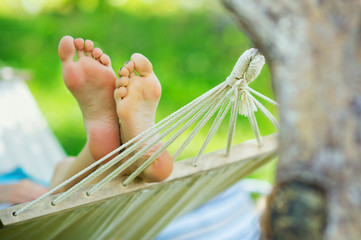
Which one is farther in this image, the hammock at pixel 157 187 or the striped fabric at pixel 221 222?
the striped fabric at pixel 221 222

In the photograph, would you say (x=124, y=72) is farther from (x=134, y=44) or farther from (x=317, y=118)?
(x=134, y=44)

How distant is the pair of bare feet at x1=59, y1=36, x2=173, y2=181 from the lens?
0.99 m

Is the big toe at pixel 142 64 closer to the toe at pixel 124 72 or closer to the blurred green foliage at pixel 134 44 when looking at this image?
the toe at pixel 124 72

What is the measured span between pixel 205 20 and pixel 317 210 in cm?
311

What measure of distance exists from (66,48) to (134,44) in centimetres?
219

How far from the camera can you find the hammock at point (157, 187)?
0.88 m

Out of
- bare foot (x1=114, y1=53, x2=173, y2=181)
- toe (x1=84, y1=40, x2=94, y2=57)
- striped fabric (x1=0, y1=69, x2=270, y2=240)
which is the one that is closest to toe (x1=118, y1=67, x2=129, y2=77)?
bare foot (x1=114, y1=53, x2=173, y2=181)

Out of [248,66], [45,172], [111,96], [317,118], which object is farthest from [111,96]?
[45,172]

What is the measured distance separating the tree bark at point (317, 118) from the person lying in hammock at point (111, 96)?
523 mm

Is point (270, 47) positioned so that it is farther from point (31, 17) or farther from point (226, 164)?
point (31, 17)

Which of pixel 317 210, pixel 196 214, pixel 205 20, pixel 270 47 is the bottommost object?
pixel 196 214

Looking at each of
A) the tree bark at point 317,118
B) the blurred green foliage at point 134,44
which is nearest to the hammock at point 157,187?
the tree bark at point 317,118

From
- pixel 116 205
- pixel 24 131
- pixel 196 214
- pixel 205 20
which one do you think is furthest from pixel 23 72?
pixel 205 20

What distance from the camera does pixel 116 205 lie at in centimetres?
100
